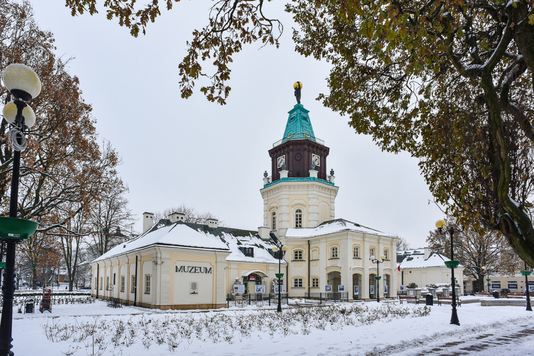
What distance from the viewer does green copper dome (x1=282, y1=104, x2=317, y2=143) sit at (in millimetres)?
43219

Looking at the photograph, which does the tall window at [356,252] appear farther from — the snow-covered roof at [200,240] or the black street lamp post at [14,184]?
the black street lamp post at [14,184]

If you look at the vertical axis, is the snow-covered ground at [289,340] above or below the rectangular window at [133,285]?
above

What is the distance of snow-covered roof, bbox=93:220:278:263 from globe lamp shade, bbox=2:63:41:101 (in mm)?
18972

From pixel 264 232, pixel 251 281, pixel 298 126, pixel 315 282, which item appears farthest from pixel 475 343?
pixel 298 126

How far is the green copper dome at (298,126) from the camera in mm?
43219

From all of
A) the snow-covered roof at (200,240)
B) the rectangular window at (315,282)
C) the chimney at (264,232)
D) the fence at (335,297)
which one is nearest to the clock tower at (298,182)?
the chimney at (264,232)

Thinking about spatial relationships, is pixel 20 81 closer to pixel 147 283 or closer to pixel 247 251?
pixel 147 283

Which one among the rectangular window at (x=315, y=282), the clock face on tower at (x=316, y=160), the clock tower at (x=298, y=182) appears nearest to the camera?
the rectangular window at (x=315, y=282)

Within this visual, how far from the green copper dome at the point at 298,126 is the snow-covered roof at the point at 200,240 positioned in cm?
1241

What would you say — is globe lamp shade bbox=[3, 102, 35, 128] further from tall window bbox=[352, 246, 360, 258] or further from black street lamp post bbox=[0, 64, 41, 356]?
tall window bbox=[352, 246, 360, 258]

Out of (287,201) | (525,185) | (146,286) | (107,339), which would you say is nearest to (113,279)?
(146,286)

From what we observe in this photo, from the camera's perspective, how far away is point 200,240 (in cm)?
2592

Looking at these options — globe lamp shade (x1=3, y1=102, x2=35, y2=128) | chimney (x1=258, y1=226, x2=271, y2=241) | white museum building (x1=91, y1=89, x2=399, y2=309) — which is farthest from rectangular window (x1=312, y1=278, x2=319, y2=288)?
globe lamp shade (x1=3, y1=102, x2=35, y2=128)

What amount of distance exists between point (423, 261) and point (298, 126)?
25565 millimetres
